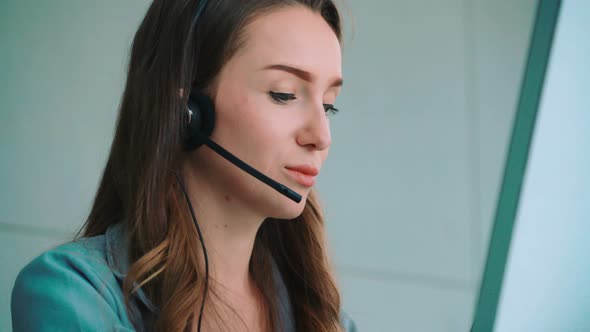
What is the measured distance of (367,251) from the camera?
1.97 metres

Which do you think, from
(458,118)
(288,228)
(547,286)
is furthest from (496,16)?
(547,286)

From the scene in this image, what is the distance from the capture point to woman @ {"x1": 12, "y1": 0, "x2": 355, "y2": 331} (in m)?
0.95

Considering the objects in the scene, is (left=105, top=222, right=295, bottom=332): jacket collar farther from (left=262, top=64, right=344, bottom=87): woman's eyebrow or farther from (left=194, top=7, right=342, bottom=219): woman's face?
(left=262, top=64, right=344, bottom=87): woman's eyebrow

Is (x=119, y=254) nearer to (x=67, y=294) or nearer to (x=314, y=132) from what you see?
(x=67, y=294)

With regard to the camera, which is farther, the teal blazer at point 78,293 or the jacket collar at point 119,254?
the jacket collar at point 119,254

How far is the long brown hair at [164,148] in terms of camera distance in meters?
0.95

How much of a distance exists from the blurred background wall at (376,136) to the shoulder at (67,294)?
41.8 inches

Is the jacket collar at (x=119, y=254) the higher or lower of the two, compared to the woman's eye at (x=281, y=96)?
lower

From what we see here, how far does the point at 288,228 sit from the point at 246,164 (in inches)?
12.1

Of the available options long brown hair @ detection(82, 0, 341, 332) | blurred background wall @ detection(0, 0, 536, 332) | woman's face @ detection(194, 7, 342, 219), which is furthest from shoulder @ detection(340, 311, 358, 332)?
blurred background wall @ detection(0, 0, 536, 332)

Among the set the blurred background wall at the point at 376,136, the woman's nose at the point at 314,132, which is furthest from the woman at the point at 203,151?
the blurred background wall at the point at 376,136

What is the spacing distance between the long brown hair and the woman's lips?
0.60ft

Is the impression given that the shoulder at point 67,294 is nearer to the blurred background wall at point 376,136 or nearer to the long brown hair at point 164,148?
the long brown hair at point 164,148

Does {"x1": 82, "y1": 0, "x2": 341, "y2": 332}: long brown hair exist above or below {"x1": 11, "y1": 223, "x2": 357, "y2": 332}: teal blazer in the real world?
above
